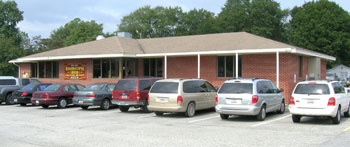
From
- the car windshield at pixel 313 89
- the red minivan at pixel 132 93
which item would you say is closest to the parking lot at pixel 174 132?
the car windshield at pixel 313 89

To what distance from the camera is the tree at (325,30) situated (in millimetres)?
45013

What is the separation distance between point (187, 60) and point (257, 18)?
31049 millimetres

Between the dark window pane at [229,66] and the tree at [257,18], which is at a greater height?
the tree at [257,18]

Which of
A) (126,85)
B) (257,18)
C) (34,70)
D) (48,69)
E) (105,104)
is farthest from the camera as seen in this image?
(257,18)

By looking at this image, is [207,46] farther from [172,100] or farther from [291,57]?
[172,100]

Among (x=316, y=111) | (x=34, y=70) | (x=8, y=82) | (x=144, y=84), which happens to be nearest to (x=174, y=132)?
(x=316, y=111)

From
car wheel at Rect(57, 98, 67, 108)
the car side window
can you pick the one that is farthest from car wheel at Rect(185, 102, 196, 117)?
car wheel at Rect(57, 98, 67, 108)

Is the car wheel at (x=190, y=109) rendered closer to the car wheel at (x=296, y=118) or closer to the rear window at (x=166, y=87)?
the rear window at (x=166, y=87)

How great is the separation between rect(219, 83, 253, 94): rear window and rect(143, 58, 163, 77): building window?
13.6 m

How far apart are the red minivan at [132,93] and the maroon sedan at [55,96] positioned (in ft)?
13.9

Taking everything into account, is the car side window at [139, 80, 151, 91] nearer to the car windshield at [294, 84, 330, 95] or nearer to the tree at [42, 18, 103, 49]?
the car windshield at [294, 84, 330, 95]

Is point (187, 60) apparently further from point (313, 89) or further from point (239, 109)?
point (313, 89)

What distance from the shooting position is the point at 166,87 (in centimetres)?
1427

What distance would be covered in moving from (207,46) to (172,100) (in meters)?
10.4
